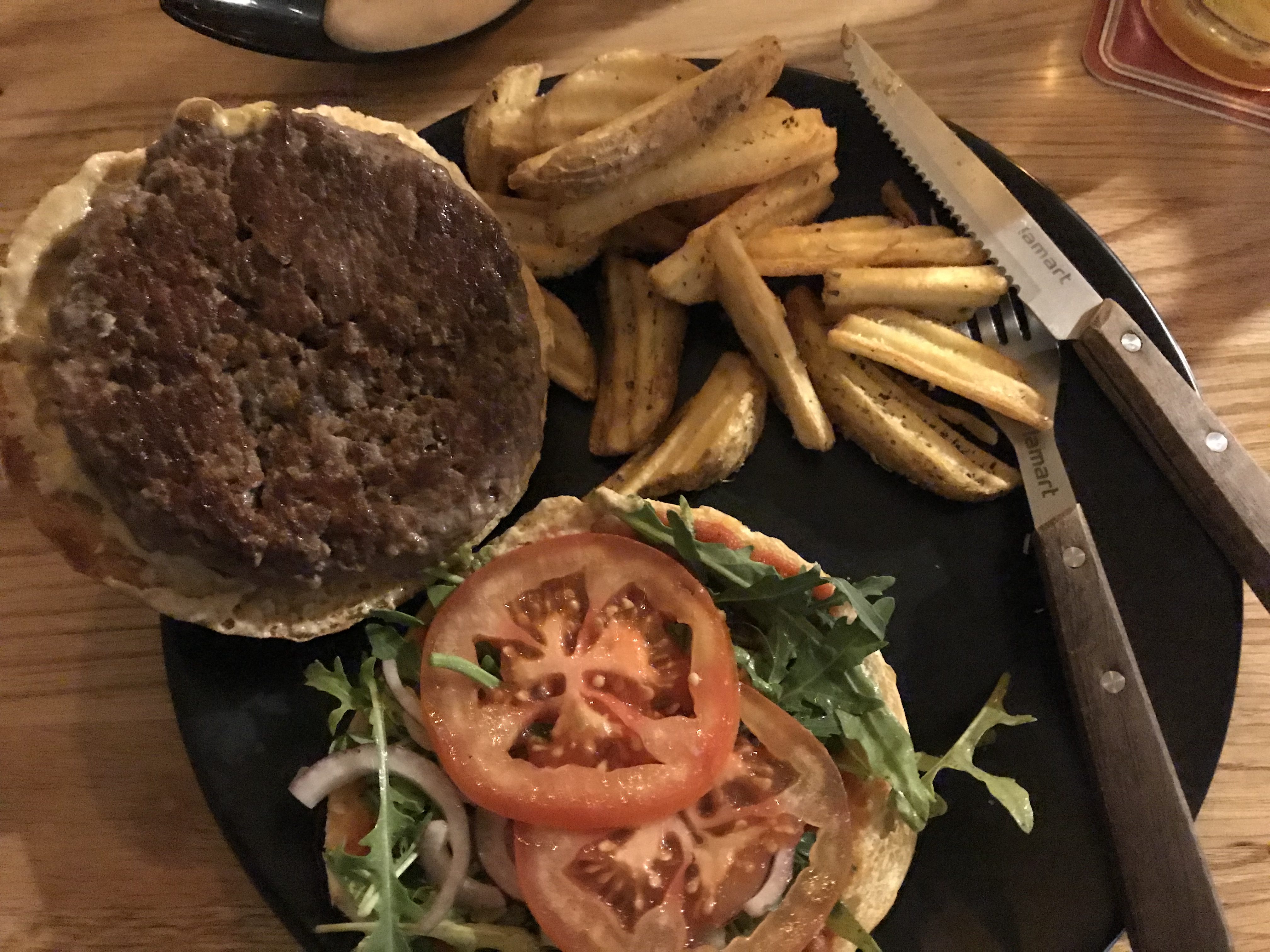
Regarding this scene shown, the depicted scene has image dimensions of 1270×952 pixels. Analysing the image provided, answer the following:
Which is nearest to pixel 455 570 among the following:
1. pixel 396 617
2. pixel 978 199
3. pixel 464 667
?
pixel 396 617

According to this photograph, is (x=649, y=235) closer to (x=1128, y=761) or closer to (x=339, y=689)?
(x=339, y=689)

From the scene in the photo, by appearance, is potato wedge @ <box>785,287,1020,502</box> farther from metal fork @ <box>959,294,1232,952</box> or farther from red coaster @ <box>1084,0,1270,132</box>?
red coaster @ <box>1084,0,1270,132</box>

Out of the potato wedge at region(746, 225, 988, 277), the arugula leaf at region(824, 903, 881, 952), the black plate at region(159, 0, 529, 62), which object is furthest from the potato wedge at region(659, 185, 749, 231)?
the arugula leaf at region(824, 903, 881, 952)

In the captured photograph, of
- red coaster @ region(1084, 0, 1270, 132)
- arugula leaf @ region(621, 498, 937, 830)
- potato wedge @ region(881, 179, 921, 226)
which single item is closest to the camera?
arugula leaf @ region(621, 498, 937, 830)

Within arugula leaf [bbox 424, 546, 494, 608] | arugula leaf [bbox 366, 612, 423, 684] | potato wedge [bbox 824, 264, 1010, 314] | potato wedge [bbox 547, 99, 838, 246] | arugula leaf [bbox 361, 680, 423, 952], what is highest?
potato wedge [bbox 547, 99, 838, 246]

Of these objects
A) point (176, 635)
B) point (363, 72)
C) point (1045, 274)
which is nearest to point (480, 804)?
point (176, 635)

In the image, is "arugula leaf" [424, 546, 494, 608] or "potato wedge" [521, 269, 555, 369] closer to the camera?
"arugula leaf" [424, 546, 494, 608]

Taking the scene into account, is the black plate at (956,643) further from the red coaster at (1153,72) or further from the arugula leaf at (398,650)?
the red coaster at (1153,72)

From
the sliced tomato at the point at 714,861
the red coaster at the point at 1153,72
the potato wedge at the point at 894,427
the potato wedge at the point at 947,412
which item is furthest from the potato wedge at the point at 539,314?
the red coaster at the point at 1153,72
